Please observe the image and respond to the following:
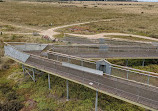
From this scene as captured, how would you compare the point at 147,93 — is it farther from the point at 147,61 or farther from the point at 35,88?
the point at 147,61

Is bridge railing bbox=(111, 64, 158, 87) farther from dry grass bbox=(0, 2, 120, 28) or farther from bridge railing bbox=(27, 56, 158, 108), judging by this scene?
dry grass bbox=(0, 2, 120, 28)

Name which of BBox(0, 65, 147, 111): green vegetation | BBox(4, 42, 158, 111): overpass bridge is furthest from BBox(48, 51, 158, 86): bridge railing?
BBox(0, 65, 147, 111): green vegetation

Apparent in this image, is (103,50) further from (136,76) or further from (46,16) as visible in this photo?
(46,16)

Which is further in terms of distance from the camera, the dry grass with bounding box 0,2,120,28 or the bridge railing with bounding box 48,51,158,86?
the dry grass with bounding box 0,2,120,28

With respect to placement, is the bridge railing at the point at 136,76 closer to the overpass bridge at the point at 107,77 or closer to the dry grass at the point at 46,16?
the overpass bridge at the point at 107,77

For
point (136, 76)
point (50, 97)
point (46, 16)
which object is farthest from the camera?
point (46, 16)

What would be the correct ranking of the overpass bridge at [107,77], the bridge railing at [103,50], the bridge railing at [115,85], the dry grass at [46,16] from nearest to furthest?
the bridge railing at [115,85] < the overpass bridge at [107,77] < the bridge railing at [103,50] < the dry grass at [46,16]

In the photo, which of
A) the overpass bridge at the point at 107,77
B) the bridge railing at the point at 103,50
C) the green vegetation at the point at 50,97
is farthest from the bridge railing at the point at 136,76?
the bridge railing at the point at 103,50

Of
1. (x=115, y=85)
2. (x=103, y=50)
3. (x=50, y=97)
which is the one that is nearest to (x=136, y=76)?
(x=115, y=85)

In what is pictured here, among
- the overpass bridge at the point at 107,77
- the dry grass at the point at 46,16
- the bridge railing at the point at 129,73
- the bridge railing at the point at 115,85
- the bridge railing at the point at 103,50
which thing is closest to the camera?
the bridge railing at the point at 115,85

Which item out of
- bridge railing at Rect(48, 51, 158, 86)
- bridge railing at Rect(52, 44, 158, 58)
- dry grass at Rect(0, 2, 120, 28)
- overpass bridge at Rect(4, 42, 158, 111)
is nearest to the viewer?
overpass bridge at Rect(4, 42, 158, 111)

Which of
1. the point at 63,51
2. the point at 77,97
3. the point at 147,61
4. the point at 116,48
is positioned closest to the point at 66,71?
the point at 77,97

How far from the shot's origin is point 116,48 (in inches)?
939

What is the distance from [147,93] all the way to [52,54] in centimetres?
1262
